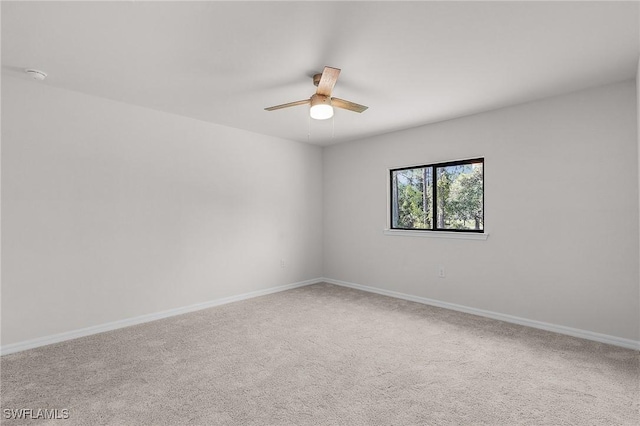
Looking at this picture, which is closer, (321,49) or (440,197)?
(321,49)

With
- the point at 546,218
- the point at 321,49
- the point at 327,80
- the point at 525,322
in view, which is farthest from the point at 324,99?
the point at 525,322

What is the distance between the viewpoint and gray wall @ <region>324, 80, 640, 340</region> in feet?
9.39

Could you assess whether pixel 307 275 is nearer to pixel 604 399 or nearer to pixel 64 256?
pixel 64 256

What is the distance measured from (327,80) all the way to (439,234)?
2553 millimetres

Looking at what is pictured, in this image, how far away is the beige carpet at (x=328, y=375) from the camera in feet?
6.19

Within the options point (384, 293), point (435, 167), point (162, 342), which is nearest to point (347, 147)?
point (435, 167)

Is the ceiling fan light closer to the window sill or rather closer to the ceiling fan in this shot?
the ceiling fan

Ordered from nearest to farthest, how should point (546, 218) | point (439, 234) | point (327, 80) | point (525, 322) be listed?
point (327, 80)
point (546, 218)
point (525, 322)
point (439, 234)

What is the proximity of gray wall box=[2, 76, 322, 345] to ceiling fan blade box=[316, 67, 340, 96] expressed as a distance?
6.78ft

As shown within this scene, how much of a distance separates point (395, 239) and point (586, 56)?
2820 mm

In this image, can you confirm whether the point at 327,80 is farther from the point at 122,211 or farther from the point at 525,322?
the point at 525,322

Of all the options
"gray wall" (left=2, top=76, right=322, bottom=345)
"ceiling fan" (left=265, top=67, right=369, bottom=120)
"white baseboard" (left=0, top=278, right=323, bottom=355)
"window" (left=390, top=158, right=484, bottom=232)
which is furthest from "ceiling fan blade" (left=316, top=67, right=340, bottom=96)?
"white baseboard" (left=0, top=278, right=323, bottom=355)

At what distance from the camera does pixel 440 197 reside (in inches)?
168

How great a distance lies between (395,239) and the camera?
15.1ft
